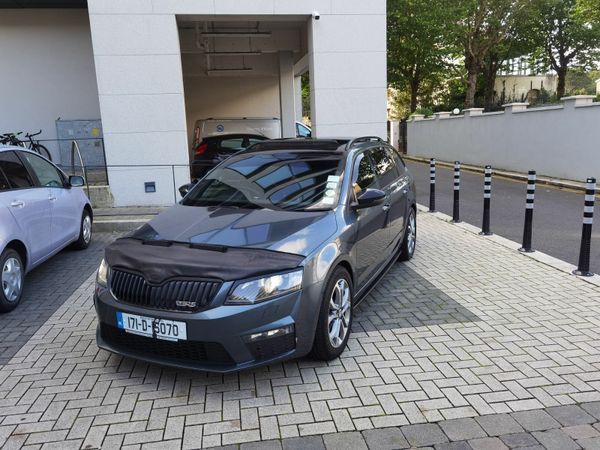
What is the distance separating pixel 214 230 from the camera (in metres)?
3.80

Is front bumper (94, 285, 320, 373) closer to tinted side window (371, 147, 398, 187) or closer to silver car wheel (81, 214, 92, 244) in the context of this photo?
tinted side window (371, 147, 398, 187)

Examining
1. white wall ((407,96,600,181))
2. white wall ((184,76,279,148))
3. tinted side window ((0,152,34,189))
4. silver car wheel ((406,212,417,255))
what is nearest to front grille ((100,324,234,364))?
tinted side window ((0,152,34,189))

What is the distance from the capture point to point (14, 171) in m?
5.56

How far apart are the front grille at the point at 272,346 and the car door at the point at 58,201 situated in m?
4.05

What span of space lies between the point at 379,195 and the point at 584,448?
2341mm

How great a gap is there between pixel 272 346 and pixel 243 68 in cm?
1457

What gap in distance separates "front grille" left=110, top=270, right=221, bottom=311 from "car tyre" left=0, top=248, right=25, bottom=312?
2.16 meters

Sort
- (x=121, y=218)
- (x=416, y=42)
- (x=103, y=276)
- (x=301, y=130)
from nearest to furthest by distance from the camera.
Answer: (x=103, y=276) → (x=121, y=218) → (x=301, y=130) → (x=416, y=42)

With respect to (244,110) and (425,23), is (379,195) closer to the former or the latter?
(244,110)

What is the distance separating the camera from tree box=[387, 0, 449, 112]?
23.8m

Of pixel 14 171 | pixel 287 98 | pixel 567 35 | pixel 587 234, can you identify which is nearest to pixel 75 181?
pixel 14 171

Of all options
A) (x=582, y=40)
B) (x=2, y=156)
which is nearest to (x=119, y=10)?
(x=2, y=156)

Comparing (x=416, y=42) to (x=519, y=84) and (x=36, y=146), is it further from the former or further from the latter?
(x=36, y=146)

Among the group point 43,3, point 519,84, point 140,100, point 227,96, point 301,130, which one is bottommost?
point 301,130
